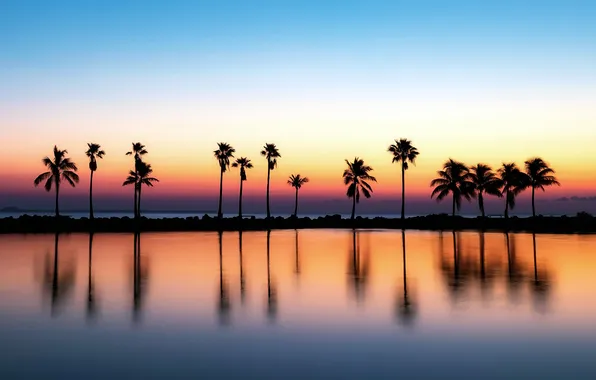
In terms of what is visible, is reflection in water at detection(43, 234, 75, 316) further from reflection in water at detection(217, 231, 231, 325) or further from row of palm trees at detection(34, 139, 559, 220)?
row of palm trees at detection(34, 139, 559, 220)

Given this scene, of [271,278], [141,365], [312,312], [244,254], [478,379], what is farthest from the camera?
[244,254]

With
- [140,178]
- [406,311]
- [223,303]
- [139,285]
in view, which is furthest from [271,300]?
[140,178]

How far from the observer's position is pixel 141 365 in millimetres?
10211

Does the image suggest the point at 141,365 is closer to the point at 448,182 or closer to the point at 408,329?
the point at 408,329

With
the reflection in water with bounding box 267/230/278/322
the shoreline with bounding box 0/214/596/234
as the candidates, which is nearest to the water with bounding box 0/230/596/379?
the reflection in water with bounding box 267/230/278/322

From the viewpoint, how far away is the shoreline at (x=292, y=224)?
222 ft

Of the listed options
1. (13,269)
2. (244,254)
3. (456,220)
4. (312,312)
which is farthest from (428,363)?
(456,220)

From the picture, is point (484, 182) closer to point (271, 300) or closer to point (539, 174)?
point (539, 174)

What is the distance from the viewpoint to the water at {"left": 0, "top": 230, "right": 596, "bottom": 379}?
33.6 feet

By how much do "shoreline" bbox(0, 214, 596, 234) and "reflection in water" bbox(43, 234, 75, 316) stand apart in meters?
41.1

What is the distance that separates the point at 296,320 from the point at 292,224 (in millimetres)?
68561

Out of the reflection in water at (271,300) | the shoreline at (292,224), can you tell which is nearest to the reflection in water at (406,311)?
the reflection in water at (271,300)

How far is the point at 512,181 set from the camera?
81.7 m

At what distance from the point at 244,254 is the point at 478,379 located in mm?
25322
